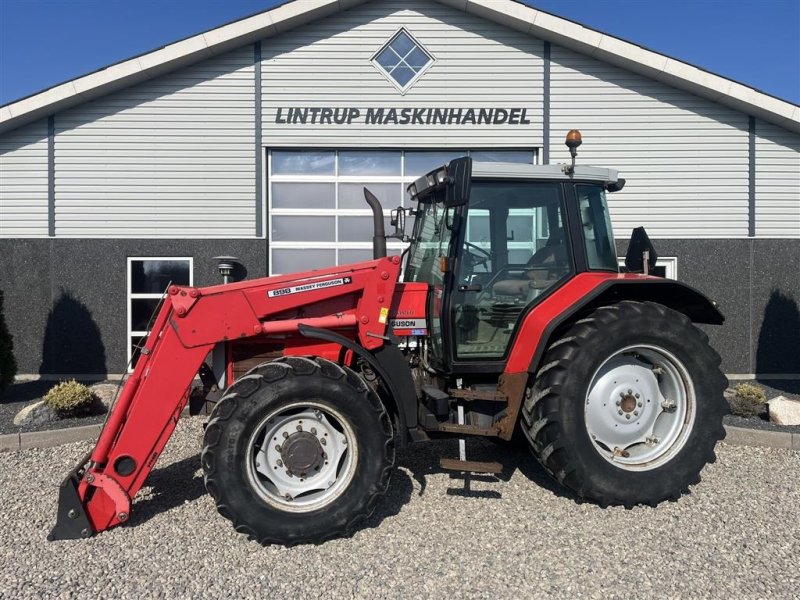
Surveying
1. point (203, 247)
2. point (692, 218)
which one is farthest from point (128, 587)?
point (692, 218)

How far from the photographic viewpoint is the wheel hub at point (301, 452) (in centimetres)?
326

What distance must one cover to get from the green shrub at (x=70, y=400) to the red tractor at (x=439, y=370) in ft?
9.06

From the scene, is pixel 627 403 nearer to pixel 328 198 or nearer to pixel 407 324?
pixel 407 324

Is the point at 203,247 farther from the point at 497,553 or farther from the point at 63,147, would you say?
the point at 497,553

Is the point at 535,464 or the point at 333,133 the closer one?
the point at 535,464

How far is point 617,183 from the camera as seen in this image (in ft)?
13.8

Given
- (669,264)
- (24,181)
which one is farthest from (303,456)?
(24,181)

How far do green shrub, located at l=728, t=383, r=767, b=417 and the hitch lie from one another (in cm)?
616

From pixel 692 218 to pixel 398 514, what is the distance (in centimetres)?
735

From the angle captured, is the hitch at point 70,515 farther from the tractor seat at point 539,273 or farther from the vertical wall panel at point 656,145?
the vertical wall panel at point 656,145

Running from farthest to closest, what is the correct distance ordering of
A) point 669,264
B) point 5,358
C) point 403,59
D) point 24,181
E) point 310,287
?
point 669,264 < point 403,59 < point 24,181 < point 5,358 < point 310,287

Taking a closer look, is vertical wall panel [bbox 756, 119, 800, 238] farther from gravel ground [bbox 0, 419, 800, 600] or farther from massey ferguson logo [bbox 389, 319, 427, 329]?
massey ferguson logo [bbox 389, 319, 427, 329]

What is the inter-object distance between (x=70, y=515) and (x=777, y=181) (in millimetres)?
10053

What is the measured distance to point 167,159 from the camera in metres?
8.45
